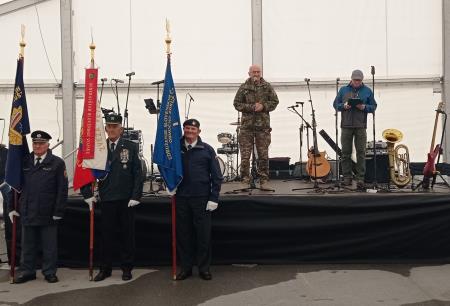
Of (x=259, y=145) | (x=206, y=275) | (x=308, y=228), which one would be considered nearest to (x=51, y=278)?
(x=206, y=275)

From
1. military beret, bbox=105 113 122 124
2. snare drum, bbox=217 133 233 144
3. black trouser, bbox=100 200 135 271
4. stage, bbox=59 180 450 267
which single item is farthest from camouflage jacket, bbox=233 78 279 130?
snare drum, bbox=217 133 233 144

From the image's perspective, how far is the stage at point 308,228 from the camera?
6.91 meters

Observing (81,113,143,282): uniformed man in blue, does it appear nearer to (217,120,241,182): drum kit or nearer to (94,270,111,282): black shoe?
(94,270,111,282): black shoe

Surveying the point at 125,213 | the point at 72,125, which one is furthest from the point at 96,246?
the point at 72,125

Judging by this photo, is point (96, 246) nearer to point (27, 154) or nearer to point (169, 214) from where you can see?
point (169, 214)

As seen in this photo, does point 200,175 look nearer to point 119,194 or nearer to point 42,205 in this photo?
point 119,194

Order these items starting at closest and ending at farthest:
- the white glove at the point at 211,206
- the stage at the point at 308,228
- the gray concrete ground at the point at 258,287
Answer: the gray concrete ground at the point at 258,287 < the white glove at the point at 211,206 < the stage at the point at 308,228

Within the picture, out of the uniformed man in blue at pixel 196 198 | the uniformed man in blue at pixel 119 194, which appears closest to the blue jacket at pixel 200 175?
the uniformed man in blue at pixel 196 198

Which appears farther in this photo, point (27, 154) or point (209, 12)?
point (209, 12)

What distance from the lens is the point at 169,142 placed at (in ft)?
21.2

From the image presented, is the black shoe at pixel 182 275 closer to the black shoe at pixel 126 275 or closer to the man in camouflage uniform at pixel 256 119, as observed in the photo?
the black shoe at pixel 126 275

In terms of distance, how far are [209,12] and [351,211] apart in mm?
7425

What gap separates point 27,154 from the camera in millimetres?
6648

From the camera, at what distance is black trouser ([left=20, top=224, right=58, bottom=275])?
6.35 m
